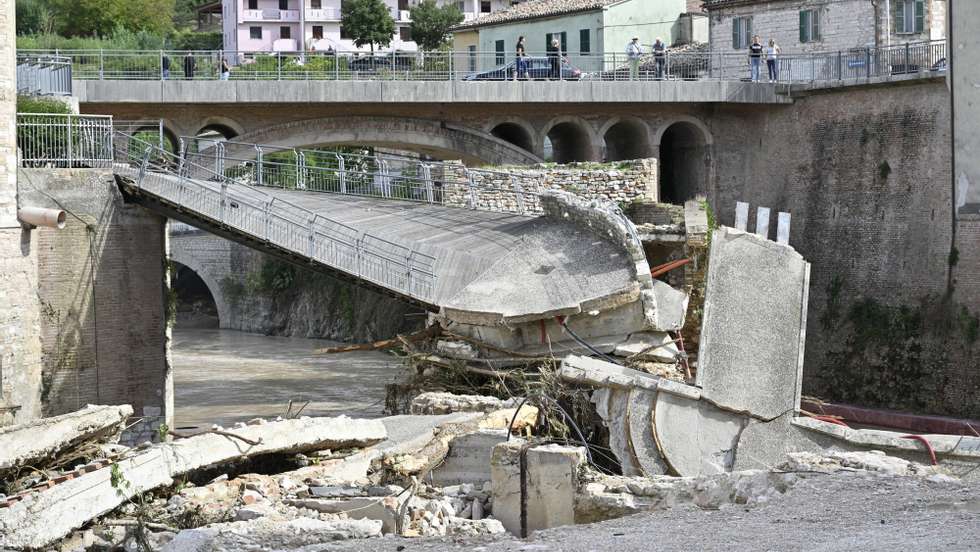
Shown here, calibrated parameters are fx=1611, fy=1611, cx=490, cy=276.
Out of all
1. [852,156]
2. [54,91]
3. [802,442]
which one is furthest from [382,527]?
[852,156]

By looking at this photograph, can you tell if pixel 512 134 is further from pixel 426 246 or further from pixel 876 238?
pixel 426 246

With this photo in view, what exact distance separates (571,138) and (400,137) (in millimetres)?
6450

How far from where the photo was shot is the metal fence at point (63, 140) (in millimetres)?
27875

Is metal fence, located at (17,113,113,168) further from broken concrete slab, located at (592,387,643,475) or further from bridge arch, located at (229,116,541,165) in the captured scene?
broken concrete slab, located at (592,387,643,475)

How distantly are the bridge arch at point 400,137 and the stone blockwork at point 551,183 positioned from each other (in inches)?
215

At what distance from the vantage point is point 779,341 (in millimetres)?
20234

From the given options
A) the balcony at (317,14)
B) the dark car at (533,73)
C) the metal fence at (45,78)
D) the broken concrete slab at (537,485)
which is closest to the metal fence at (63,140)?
the metal fence at (45,78)

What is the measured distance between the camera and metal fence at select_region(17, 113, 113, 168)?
27875mm

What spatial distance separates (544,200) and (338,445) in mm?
8869

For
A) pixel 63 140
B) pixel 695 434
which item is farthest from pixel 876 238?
pixel 695 434

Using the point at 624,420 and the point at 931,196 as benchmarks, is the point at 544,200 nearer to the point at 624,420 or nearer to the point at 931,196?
the point at 624,420

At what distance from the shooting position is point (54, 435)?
19000 millimetres

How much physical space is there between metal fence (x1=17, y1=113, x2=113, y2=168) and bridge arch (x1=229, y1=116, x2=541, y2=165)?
10.5m

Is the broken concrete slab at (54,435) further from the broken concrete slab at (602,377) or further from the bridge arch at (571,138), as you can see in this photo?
the bridge arch at (571,138)
